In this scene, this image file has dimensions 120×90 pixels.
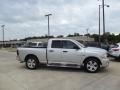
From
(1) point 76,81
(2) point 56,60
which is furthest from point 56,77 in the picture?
(2) point 56,60

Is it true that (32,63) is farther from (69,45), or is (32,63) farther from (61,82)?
(61,82)

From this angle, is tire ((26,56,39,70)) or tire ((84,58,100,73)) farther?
tire ((26,56,39,70))

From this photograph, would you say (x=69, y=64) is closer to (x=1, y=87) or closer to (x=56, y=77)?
(x=56, y=77)

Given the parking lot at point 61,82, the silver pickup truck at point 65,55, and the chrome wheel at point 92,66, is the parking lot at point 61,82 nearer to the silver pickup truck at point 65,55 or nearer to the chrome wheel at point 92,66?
the chrome wheel at point 92,66

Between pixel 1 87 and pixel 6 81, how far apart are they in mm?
1168

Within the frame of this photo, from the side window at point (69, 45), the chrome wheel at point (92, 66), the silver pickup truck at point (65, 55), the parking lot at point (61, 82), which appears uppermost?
the side window at point (69, 45)

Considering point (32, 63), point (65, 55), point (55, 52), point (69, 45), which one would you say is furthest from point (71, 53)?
point (32, 63)

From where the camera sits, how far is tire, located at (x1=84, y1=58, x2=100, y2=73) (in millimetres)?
11773

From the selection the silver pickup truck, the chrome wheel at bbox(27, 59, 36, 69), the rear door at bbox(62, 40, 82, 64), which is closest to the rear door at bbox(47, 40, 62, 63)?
the silver pickup truck

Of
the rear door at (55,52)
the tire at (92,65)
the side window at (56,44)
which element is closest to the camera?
the tire at (92,65)

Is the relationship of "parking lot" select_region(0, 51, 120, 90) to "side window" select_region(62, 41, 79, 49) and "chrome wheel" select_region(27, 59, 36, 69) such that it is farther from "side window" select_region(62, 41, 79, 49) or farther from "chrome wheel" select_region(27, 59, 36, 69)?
"chrome wheel" select_region(27, 59, 36, 69)

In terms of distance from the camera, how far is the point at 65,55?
12.1 meters

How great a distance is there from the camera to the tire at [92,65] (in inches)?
464

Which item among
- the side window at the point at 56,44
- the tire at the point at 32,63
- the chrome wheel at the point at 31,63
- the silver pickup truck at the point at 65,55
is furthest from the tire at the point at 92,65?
the chrome wheel at the point at 31,63
